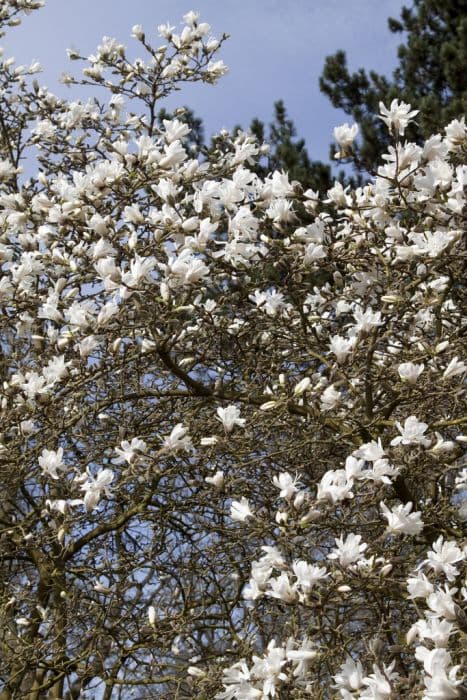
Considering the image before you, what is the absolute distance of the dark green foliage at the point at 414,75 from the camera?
7891mm

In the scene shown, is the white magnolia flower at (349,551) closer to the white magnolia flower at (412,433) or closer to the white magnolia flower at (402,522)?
the white magnolia flower at (402,522)

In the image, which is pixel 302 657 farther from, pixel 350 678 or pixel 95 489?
pixel 95 489

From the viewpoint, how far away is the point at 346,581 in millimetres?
2176

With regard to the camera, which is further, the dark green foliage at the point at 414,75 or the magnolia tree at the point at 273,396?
the dark green foliage at the point at 414,75

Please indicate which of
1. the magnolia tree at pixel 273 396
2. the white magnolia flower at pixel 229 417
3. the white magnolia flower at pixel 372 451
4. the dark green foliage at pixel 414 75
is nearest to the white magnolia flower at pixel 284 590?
the magnolia tree at pixel 273 396

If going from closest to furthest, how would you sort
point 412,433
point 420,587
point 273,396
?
point 420,587, point 412,433, point 273,396

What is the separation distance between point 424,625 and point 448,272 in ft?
4.11

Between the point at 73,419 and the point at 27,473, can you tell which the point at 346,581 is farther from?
the point at 27,473

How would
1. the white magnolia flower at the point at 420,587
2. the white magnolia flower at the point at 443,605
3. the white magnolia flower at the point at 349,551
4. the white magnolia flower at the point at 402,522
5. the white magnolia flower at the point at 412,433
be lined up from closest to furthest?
the white magnolia flower at the point at 443,605 < the white magnolia flower at the point at 420,587 < the white magnolia flower at the point at 349,551 < the white magnolia flower at the point at 402,522 < the white magnolia flower at the point at 412,433

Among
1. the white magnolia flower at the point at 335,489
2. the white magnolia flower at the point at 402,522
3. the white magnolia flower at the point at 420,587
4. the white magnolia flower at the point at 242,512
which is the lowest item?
the white magnolia flower at the point at 420,587

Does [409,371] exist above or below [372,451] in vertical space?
above

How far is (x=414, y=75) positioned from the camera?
27.8 ft

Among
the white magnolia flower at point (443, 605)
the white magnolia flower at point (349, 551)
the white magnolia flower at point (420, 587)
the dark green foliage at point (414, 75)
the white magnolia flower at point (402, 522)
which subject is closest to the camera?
the white magnolia flower at point (443, 605)

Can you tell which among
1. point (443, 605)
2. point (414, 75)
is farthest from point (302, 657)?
point (414, 75)
